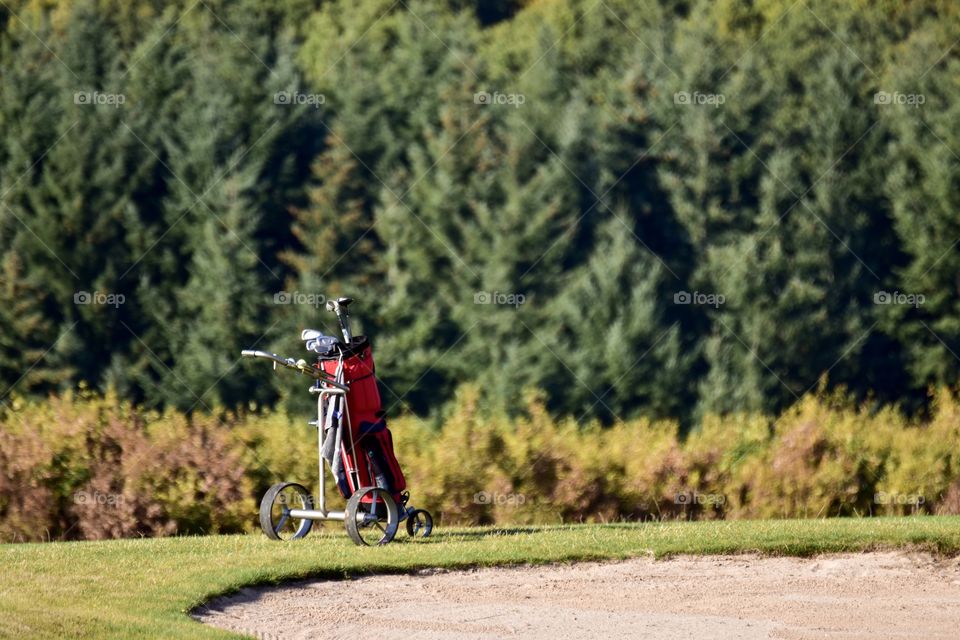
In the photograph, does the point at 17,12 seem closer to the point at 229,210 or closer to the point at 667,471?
the point at 229,210

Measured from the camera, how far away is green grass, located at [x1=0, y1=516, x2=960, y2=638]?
8328 mm

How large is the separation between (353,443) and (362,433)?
0.10 m

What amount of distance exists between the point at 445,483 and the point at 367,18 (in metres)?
30.4

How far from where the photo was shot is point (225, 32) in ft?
120

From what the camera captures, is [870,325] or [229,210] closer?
[229,210]

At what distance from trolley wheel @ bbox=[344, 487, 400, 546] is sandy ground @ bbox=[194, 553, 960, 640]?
73 centimetres

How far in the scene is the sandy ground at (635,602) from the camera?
868cm

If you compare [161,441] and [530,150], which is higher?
[530,150]

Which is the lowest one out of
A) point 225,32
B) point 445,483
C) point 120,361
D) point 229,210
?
point 445,483

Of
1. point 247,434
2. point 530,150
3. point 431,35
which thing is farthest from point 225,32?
point 247,434

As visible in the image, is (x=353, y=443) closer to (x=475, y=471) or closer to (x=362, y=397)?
(x=362, y=397)

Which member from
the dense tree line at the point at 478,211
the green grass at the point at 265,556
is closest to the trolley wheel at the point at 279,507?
the green grass at the point at 265,556

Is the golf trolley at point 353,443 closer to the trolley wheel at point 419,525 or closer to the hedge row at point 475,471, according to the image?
the trolley wheel at point 419,525

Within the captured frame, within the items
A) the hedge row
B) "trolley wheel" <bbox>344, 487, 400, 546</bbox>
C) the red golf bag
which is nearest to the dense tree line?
the hedge row
